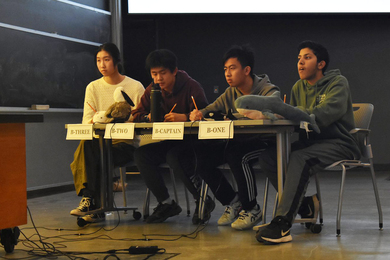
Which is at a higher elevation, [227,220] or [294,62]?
[294,62]

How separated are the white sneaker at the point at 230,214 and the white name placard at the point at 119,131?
76cm

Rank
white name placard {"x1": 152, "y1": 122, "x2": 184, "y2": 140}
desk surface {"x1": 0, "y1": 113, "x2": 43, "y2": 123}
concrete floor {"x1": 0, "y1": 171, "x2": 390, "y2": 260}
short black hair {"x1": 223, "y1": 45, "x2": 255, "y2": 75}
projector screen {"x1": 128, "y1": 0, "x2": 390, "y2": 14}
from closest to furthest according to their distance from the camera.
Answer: desk surface {"x1": 0, "y1": 113, "x2": 43, "y2": 123}, concrete floor {"x1": 0, "y1": 171, "x2": 390, "y2": 260}, white name placard {"x1": 152, "y1": 122, "x2": 184, "y2": 140}, short black hair {"x1": 223, "y1": 45, "x2": 255, "y2": 75}, projector screen {"x1": 128, "y1": 0, "x2": 390, "y2": 14}

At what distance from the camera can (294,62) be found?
7.00m

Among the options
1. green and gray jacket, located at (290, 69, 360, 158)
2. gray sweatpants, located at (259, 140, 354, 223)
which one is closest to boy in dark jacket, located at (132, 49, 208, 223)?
gray sweatpants, located at (259, 140, 354, 223)

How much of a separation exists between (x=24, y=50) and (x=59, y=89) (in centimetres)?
54

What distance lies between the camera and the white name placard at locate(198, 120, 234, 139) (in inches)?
98.6

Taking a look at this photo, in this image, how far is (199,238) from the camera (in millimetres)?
2711

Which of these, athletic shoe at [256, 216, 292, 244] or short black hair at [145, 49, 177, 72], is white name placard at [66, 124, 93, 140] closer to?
short black hair at [145, 49, 177, 72]

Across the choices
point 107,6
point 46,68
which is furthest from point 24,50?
point 107,6

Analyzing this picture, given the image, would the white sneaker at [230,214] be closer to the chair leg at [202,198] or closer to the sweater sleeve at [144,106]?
the chair leg at [202,198]

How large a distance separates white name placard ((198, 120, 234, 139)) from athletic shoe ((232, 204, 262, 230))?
62 cm

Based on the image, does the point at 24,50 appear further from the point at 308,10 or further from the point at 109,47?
the point at 308,10

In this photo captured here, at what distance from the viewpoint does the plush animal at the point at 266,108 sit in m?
2.50

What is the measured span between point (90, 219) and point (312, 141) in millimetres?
1428
